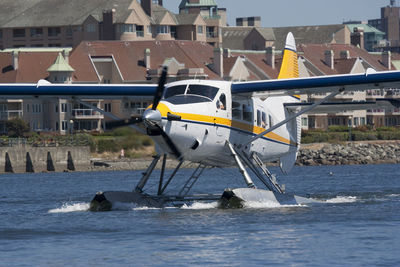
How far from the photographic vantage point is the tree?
70750mm

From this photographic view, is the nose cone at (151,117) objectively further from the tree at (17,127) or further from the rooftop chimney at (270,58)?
the rooftop chimney at (270,58)

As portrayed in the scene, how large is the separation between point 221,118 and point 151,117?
2896 mm

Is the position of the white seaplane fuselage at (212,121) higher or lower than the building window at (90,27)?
lower

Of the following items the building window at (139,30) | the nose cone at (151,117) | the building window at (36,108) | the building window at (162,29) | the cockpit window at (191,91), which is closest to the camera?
the nose cone at (151,117)

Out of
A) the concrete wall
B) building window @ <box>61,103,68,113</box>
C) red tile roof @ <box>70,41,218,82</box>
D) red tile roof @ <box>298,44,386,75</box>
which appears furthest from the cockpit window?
red tile roof @ <box>298,44,386,75</box>

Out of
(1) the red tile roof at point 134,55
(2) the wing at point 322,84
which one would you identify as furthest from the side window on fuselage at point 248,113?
(1) the red tile roof at point 134,55

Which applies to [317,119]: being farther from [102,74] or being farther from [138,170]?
[138,170]

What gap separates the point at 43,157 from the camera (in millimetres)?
59719

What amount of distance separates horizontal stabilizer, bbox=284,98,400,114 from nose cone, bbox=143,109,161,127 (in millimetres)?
6559

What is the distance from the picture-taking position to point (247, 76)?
8612 centimetres

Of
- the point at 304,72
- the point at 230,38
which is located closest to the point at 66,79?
the point at 304,72

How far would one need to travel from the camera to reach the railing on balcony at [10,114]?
74.9 meters

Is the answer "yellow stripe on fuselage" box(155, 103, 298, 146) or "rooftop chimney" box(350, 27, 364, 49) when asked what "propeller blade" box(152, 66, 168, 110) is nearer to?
"yellow stripe on fuselage" box(155, 103, 298, 146)

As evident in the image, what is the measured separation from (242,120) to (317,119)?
6809cm
